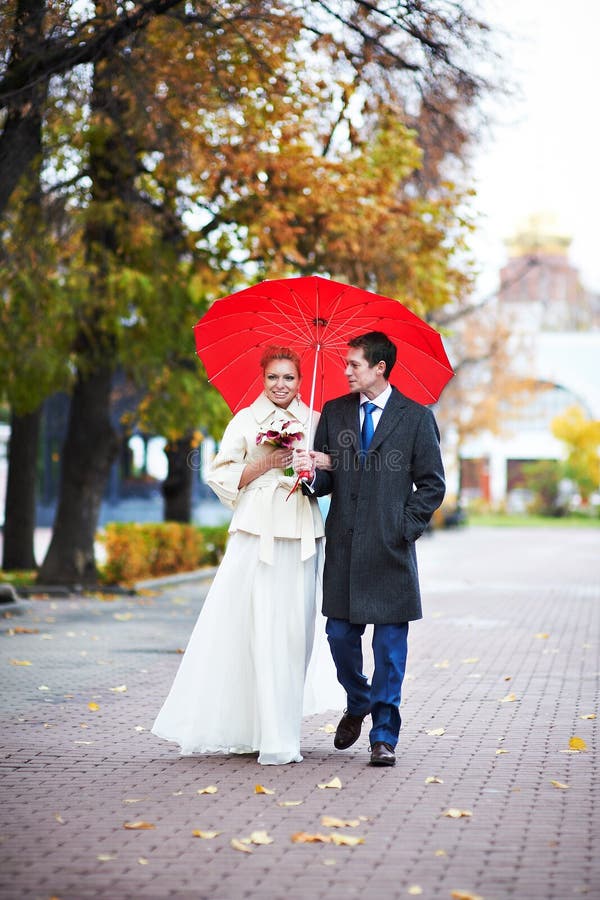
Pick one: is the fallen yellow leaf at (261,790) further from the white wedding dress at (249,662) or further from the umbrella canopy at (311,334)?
the umbrella canopy at (311,334)

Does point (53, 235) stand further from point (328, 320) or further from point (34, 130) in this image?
point (328, 320)

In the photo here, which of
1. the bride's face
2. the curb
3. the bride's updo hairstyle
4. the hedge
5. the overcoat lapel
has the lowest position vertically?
the curb

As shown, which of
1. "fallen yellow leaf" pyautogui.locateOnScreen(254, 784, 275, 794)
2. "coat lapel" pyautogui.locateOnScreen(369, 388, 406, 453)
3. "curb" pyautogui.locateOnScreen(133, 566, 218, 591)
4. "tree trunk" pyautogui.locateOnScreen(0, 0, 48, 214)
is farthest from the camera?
"curb" pyautogui.locateOnScreen(133, 566, 218, 591)

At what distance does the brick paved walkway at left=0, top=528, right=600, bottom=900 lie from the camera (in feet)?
14.9

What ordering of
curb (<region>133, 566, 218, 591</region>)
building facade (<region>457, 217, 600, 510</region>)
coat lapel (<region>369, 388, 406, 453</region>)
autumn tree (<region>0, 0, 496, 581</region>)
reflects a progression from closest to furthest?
coat lapel (<region>369, 388, 406, 453</region>)
autumn tree (<region>0, 0, 496, 581</region>)
curb (<region>133, 566, 218, 591</region>)
building facade (<region>457, 217, 600, 510</region>)

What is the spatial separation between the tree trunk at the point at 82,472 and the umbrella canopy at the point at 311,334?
37.0 feet

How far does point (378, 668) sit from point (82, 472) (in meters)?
12.2

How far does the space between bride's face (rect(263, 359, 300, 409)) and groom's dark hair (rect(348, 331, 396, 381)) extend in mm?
345

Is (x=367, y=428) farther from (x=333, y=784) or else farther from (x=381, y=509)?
(x=333, y=784)

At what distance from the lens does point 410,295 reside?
18.0 meters

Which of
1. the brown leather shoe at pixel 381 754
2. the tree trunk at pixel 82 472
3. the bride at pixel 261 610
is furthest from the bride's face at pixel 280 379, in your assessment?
the tree trunk at pixel 82 472

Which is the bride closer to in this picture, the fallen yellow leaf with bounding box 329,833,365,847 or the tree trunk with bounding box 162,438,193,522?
the fallen yellow leaf with bounding box 329,833,365,847

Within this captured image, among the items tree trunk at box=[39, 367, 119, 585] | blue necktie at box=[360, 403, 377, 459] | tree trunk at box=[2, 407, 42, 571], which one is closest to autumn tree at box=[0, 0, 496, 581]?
tree trunk at box=[39, 367, 119, 585]

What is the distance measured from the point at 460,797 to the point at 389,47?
10.2 m
